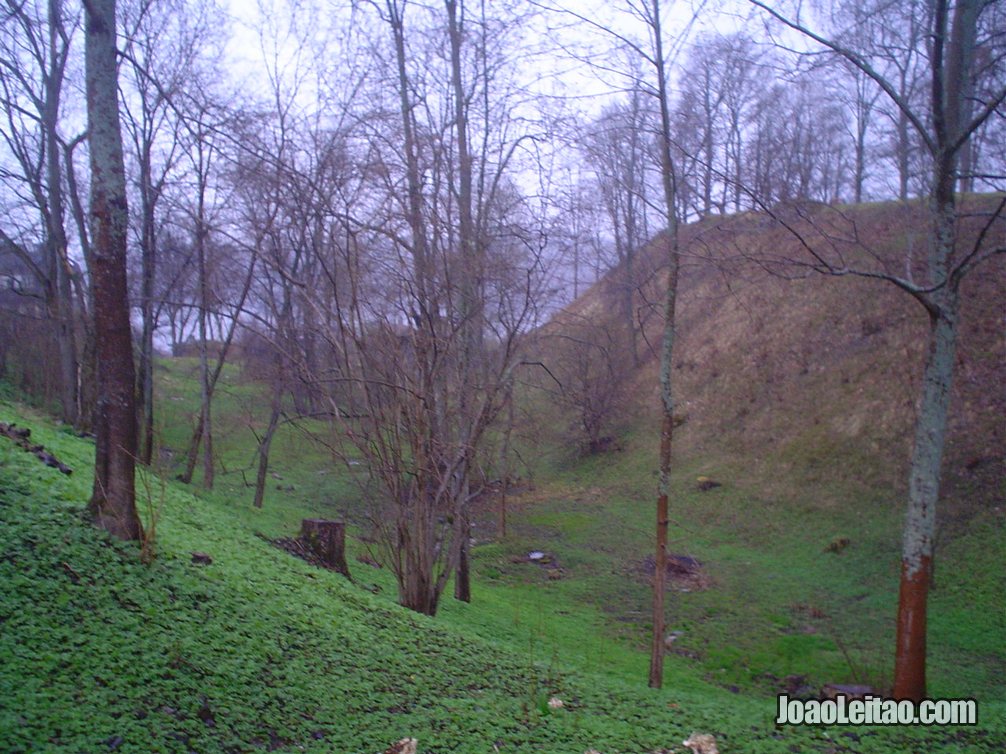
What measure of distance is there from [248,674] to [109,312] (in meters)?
3.01

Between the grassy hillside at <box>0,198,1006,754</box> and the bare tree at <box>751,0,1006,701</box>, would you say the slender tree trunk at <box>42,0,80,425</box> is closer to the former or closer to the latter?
the grassy hillside at <box>0,198,1006,754</box>

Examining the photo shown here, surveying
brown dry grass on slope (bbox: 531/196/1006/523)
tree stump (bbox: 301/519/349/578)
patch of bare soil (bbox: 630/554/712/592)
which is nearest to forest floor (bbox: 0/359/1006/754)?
patch of bare soil (bbox: 630/554/712/592)

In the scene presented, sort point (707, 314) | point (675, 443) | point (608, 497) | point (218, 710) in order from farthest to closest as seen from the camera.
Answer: point (707, 314) < point (675, 443) < point (608, 497) < point (218, 710)

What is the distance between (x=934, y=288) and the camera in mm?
8023

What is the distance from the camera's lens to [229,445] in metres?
27.9

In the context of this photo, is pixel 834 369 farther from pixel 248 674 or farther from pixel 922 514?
pixel 248 674

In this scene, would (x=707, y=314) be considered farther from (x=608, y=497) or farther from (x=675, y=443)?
(x=608, y=497)

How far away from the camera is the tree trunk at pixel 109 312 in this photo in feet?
19.7

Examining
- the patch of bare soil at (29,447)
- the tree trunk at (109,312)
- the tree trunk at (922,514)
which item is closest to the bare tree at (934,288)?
the tree trunk at (922,514)

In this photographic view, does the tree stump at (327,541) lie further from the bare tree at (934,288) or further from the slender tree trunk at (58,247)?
the slender tree trunk at (58,247)

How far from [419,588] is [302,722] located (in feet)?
15.6

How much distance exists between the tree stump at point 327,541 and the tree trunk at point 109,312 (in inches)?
188

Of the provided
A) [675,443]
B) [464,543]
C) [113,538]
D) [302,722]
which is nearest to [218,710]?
[302,722]
